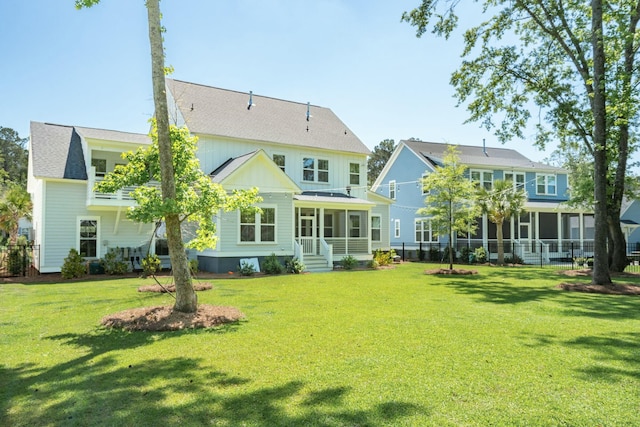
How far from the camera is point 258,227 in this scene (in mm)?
19172

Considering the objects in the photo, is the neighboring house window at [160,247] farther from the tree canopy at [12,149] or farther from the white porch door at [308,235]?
the tree canopy at [12,149]

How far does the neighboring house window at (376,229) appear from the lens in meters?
26.1

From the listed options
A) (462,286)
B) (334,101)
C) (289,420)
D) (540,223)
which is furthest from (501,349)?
(540,223)

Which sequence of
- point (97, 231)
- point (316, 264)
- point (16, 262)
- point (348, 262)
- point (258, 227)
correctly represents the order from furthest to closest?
point (348, 262) → point (316, 264) → point (258, 227) → point (97, 231) → point (16, 262)

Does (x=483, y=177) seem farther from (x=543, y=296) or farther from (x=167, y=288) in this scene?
(x=167, y=288)

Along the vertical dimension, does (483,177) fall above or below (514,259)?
above

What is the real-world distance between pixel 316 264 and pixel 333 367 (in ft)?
50.6

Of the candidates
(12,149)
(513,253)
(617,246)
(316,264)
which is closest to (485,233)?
(513,253)

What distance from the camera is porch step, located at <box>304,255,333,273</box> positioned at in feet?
66.5

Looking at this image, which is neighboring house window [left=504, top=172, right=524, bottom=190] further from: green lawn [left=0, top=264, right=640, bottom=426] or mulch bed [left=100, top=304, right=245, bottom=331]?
mulch bed [left=100, top=304, right=245, bottom=331]

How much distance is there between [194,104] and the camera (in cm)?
2225

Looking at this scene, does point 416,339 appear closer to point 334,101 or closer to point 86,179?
point 86,179

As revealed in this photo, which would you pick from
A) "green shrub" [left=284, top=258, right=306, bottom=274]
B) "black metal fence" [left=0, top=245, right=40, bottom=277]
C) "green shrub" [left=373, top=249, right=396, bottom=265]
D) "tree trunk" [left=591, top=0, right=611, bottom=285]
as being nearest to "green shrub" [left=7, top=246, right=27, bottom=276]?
"black metal fence" [left=0, top=245, right=40, bottom=277]

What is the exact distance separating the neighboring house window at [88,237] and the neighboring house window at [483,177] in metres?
23.4
